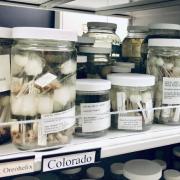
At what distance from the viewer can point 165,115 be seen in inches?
27.5

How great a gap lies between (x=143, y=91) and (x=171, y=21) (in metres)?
0.60

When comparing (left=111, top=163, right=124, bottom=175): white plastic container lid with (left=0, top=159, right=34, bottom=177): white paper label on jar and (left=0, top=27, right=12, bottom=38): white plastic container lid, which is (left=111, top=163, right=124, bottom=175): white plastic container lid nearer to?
(left=0, top=159, right=34, bottom=177): white paper label on jar

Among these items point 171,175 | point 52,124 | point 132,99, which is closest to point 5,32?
point 52,124

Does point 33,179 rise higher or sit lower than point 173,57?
lower

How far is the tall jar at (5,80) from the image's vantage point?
0.52 metres

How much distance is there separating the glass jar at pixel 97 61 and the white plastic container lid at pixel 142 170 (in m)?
0.24

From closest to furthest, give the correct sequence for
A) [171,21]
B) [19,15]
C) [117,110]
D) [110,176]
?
[117,110]
[110,176]
[171,21]
[19,15]

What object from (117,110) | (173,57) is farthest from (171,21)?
(117,110)

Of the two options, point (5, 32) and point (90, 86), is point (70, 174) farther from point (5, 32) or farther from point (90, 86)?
point (5, 32)

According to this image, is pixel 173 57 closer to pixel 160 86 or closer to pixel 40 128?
pixel 160 86

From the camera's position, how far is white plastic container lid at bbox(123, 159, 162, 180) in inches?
28.5

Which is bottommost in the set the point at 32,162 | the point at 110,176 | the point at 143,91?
the point at 110,176

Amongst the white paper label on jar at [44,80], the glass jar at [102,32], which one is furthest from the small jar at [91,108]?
the glass jar at [102,32]

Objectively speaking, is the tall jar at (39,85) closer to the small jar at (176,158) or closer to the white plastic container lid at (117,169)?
the white plastic container lid at (117,169)
